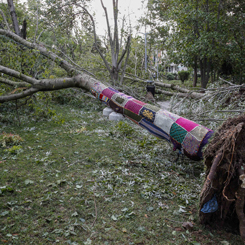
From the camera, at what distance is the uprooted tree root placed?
7.06ft

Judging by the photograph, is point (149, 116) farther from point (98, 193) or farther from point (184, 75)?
point (184, 75)

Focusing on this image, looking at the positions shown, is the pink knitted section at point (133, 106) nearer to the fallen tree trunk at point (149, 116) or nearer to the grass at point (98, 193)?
the fallen tree trunk at point (149, 116)

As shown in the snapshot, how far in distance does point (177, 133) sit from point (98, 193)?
156cm

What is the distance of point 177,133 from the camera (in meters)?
3.43

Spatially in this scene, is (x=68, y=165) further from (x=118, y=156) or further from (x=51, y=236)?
(x=51, y=236)

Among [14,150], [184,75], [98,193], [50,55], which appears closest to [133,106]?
[98,193]

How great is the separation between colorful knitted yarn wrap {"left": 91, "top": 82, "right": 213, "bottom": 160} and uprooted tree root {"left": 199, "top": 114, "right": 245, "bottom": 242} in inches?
32.2

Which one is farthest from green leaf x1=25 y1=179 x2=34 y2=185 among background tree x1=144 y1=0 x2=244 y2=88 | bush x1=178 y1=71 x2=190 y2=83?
bush x1=178 y1=71 x2=190 y2=83

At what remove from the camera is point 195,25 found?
400 inches

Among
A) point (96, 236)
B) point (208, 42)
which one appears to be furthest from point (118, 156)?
point (208, 42)

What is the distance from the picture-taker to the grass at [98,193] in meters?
2.16

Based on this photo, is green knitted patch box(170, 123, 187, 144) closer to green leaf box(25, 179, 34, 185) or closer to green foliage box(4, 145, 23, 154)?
green leaf box(25, 179, 34, 185)

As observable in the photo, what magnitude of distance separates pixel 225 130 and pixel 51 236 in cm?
221

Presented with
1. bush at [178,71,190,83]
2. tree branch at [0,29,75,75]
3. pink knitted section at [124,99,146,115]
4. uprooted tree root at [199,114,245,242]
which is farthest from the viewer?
bush at [178,71,190,83]
